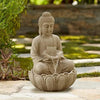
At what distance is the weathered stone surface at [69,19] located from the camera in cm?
1250

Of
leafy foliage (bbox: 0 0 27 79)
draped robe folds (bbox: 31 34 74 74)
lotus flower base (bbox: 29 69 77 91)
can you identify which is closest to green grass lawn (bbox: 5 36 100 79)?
leafy foliage (bbox: 0 0 27 79)

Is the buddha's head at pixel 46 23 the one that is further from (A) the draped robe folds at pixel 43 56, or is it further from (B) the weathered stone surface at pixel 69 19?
(B) the weathered stone surface at pixel 69 19

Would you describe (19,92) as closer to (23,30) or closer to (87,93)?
(87,93)

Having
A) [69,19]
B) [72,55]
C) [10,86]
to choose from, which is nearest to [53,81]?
[10,86]

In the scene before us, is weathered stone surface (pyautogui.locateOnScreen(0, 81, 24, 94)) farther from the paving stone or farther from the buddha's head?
the buddha's head

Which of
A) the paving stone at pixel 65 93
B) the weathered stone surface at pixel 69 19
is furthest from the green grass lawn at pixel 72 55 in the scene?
the weathered stone surface at pixel 69 19

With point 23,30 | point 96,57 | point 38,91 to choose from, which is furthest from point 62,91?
point 23,30

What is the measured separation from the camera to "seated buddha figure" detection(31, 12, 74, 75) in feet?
14.1

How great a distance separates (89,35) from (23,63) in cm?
669

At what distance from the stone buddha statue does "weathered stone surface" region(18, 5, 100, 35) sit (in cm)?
805

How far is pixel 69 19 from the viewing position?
12.6m

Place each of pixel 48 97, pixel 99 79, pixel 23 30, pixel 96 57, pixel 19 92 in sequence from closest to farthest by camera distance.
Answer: pixel 48 97 → pixel 19 92 → pixel 99 79 → pixel 96 57 → pixel 23 30

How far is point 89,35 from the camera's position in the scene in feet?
41.4

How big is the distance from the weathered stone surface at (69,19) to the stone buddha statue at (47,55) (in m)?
8.05
